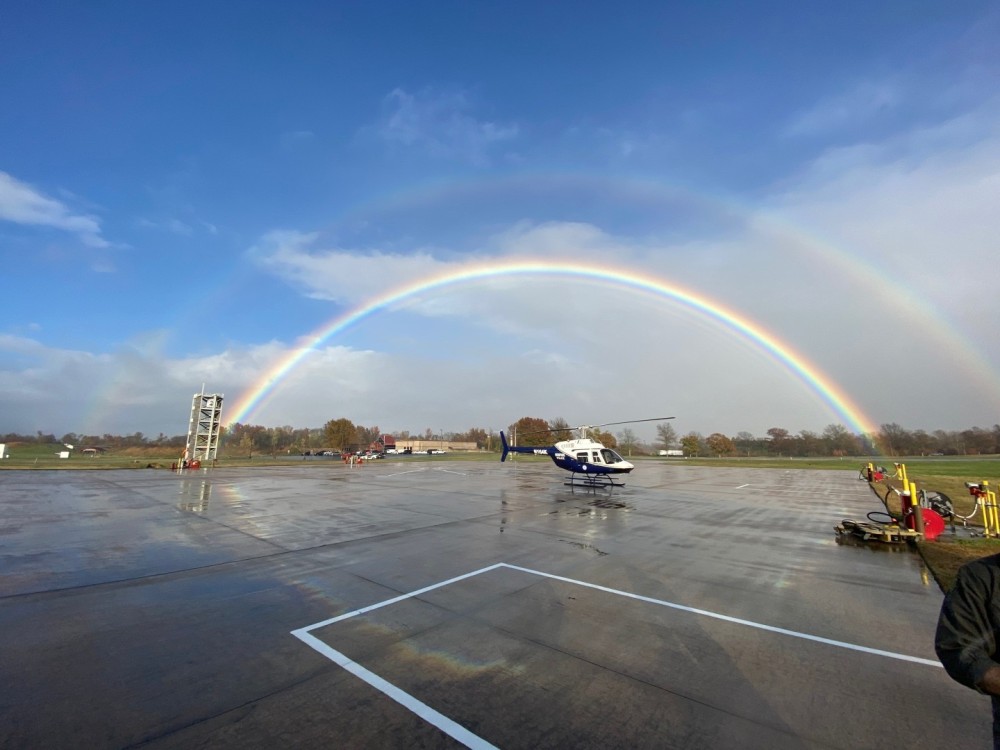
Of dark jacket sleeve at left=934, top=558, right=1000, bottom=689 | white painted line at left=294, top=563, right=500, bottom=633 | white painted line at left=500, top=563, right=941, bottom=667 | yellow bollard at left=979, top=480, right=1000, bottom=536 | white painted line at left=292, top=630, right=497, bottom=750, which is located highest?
dark jacket sleeve at left=934, top=558, right=1000, bottom=689

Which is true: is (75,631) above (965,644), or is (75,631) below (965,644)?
below

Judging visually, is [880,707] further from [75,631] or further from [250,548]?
[250,548]

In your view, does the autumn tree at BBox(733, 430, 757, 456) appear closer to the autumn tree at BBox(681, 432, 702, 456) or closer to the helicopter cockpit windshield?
the autumn tree at BBox(681, 432, 702, 456)

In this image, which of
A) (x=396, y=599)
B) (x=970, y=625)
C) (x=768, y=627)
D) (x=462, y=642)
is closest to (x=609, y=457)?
(x=768, y=627)

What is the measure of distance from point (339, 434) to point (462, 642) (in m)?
83.9

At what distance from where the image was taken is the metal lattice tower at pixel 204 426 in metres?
37.0

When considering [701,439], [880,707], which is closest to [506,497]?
[880,707]

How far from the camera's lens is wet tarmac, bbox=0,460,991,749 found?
324 cm

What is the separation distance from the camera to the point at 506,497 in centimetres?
1717

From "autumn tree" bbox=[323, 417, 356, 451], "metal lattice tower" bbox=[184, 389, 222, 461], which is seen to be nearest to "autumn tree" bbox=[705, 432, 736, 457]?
"autumn tree" bbox=[323, 417, 356, 451]

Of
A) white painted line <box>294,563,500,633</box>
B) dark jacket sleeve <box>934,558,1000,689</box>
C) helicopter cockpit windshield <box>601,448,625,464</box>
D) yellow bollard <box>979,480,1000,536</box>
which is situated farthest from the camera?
helicopter cockpit windshield <box>601,448,625,464</box>

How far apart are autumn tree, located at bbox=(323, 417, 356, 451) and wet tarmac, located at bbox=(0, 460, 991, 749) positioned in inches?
2962

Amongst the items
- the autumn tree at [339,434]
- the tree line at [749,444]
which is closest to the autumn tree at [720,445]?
the tree line at [749,444]

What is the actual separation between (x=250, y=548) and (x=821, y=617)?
369 inches
